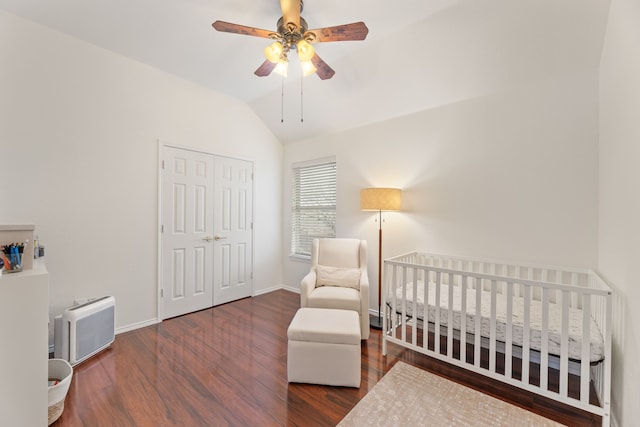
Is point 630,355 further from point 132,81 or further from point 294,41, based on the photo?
point 132,81

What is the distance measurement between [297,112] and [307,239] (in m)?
1.94

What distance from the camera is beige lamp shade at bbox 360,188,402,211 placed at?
112 inches

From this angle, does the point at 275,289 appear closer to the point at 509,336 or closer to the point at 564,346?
the point at 509,336

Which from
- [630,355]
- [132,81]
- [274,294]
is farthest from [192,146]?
[630,355]

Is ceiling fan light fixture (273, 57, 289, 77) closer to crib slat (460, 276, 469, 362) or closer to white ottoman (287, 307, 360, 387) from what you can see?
white ottoman (287, 307, 360, 387)

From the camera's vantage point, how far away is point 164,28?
7.61ft

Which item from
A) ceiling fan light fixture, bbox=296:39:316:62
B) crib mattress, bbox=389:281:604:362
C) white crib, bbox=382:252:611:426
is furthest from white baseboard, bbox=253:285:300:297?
ceiling fan light fixture, bbox=296:39:316:62

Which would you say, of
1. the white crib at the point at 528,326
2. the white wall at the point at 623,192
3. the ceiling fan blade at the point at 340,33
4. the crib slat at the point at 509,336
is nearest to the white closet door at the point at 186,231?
the ceiling fan blade at the point at 340,33

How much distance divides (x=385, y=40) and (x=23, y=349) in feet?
11.1

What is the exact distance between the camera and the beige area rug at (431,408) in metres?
1.57

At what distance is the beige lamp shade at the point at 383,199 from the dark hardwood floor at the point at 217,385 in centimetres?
136

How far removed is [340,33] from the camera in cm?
179

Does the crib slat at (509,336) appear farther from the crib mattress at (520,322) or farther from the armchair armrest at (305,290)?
the armchair armrest at (305,290)

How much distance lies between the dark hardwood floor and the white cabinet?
0.89 feet
